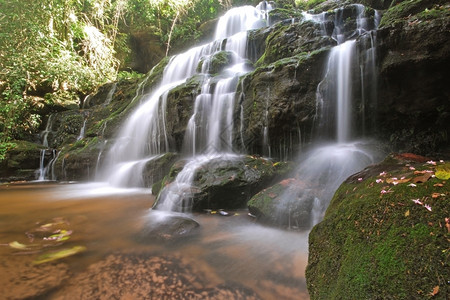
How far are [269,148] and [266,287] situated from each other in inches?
151

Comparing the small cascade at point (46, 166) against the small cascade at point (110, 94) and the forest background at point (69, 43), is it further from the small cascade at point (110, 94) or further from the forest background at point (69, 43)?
the small cascade at point (110, 94)

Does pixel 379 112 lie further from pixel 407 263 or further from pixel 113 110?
pixel 113 110

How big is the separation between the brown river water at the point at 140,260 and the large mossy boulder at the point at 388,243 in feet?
1.65

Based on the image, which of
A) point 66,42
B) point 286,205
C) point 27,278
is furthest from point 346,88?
point 66,42

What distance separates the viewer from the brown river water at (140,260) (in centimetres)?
187

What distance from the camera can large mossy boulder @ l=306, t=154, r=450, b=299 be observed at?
1060 millimetres

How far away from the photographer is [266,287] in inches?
76.9

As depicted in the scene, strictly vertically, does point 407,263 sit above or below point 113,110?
below

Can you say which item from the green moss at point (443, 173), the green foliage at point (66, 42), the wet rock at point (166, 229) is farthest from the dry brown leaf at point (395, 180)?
the green foliage at point (66, 42)

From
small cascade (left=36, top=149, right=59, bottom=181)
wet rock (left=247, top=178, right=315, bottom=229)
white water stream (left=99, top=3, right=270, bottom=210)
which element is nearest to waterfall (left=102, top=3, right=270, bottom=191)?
white water stream (left=99, top=3, right=270, bottom=210)

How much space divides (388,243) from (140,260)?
6.65ft

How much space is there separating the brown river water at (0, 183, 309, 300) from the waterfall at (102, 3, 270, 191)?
7.56 ft

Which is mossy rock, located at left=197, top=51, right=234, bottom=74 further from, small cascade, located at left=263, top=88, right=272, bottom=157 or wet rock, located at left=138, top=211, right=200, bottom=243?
wet rock, located at left=138, top=211, right=200, bottom=243

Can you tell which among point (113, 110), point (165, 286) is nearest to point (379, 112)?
point (165, 286)
